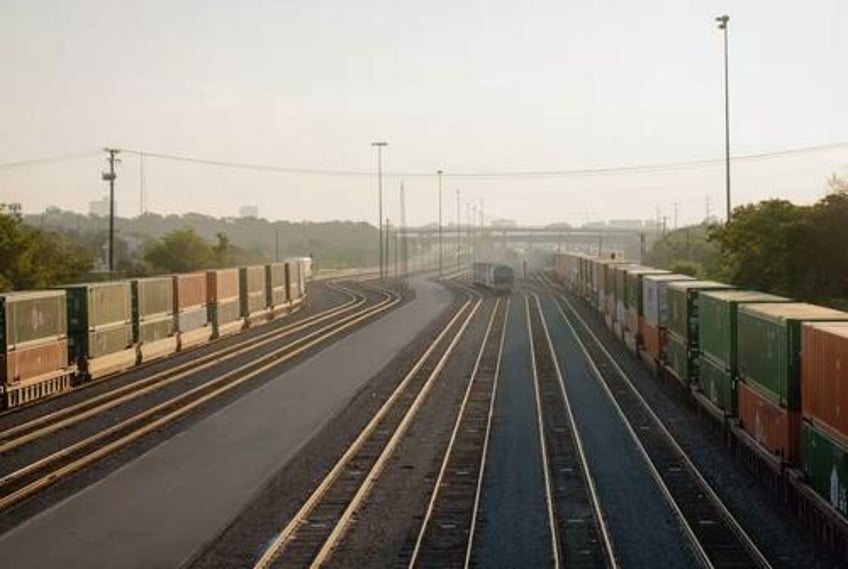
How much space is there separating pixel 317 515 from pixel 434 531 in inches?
98.1

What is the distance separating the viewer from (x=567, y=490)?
880 inches

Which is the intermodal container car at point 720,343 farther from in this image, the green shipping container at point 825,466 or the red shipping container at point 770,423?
the green shipping container at point 825,466

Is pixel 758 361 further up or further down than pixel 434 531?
further up

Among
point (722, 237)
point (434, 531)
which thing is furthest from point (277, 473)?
point (722, 237)

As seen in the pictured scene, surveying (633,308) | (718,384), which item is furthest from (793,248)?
(718,384)

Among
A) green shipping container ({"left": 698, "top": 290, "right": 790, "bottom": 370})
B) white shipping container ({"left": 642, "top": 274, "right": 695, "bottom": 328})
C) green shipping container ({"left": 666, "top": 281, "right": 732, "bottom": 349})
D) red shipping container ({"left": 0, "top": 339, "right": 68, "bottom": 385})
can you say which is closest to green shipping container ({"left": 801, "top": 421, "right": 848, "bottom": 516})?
green shipping container ({"left": 698, "top": 290, "right": 790, "bottom": 370})

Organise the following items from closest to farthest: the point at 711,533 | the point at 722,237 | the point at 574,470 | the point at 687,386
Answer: the point at 711,533
the point at 574,470
the point at 687,386
the point at 722,237

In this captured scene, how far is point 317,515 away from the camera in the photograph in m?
20.6

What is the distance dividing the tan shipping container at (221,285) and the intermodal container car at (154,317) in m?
6.41

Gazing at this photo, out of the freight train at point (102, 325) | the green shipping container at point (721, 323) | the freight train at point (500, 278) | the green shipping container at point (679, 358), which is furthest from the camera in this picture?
the freight train at point (500, 278)

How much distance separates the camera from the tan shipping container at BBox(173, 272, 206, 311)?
50.8 m

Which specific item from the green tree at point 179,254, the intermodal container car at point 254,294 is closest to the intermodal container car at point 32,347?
the intermodal container car at point 254,294

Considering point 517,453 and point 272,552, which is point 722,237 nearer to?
point 517,453

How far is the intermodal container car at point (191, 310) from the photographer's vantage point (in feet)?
168
